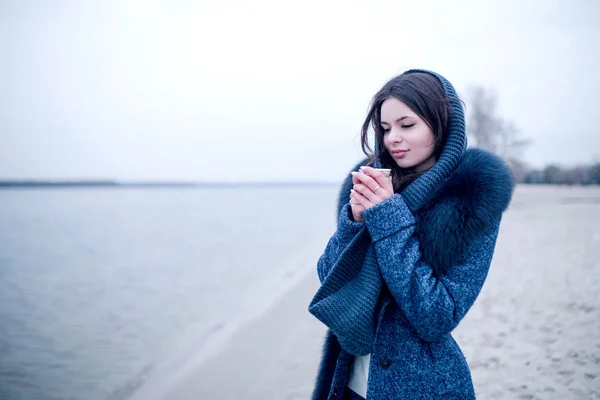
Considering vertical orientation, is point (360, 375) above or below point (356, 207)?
below

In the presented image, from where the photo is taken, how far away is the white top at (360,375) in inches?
54.5

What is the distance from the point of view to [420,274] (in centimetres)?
115

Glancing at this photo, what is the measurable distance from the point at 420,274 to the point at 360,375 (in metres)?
0.53

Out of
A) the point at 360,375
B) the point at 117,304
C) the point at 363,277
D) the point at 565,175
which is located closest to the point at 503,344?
the point at 360,375

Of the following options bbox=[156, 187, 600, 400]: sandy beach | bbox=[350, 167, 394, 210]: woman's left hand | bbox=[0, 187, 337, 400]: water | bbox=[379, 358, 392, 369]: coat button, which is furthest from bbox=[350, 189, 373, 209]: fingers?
bbox=[0, 187, 337, 400]: water

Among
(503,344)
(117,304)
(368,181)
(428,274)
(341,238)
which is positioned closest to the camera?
(428,274)

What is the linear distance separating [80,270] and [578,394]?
13.4 metres

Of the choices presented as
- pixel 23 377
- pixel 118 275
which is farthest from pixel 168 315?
pixel 118 275

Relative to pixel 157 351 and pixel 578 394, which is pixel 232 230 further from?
pixel 578 394

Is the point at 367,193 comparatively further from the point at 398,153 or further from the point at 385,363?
the point at 385,363

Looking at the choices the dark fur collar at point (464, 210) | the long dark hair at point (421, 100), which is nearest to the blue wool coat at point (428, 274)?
the dark fur collar at point (464, 210)

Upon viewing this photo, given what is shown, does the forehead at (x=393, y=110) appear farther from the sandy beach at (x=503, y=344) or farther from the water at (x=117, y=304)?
the water at (x=117, y=304)

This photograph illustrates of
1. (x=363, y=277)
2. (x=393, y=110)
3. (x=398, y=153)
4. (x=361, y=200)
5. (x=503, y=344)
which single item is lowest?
(x=503, y=344)

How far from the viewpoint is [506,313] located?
5375 millimetres
